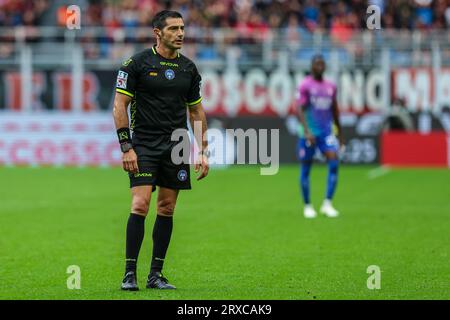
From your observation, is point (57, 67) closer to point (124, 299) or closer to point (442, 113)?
point (442, 113)

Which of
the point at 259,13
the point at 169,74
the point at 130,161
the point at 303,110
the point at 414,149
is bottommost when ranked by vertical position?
the point at 414,149

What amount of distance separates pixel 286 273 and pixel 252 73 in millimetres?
21471

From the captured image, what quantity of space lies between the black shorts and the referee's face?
2.98 feet

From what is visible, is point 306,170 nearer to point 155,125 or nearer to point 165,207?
point 165,207

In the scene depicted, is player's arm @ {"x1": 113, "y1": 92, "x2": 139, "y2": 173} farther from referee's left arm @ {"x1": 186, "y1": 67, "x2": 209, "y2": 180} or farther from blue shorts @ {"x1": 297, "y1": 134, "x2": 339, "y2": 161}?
blue shorts @ {"x1": 297, "y1": 134, "x2": 339, "y2": 161}

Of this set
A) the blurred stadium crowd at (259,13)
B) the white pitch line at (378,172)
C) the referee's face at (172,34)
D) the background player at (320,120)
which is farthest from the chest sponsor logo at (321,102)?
the blurred stadium crowd at (259,13)

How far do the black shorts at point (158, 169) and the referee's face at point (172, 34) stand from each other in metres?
0.91

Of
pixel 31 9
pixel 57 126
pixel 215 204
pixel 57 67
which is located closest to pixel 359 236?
pixel 215 204

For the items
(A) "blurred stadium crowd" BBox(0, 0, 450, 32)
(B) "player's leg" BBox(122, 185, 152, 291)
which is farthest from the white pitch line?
(B) "player's leg" BBox(122, 185, 152, 291)

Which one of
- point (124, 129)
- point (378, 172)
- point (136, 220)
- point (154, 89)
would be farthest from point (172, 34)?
point (378, 172)

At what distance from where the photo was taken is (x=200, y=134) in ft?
33.6

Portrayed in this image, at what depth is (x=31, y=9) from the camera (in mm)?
34594

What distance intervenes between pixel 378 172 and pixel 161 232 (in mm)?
18035

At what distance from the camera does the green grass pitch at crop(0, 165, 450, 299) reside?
1003 cm
